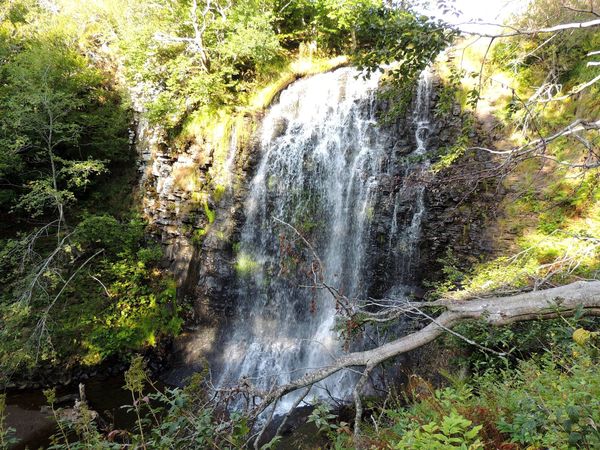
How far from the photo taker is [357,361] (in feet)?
12.1

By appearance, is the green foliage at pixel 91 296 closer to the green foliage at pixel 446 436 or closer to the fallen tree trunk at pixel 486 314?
the fallen tree trunk at pixel 486 314

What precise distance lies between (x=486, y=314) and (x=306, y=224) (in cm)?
572

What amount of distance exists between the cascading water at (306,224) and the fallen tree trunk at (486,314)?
13.3 ft

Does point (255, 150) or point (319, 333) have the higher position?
point (255, 150)

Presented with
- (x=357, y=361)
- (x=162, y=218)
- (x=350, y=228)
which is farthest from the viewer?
(x=162, y=218)

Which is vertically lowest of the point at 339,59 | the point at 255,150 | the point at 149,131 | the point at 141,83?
the point at 255,150

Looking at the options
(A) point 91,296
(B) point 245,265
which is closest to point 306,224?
(B) point 245,265

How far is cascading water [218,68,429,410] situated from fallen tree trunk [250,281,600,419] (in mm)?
4066

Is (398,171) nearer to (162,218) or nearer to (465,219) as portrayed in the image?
(465,219)

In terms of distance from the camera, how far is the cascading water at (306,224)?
8.39 meters

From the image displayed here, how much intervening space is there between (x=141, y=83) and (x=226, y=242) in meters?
6.77

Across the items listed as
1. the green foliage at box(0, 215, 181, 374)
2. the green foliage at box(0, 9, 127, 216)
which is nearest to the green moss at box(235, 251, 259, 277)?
the green foliage at box(0, 215, 181, 374)

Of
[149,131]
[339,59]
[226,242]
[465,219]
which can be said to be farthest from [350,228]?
[149,131]

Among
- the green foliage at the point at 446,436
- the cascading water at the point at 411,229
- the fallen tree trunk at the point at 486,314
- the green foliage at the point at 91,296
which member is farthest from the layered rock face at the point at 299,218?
the green foliage at the point at 446,436
